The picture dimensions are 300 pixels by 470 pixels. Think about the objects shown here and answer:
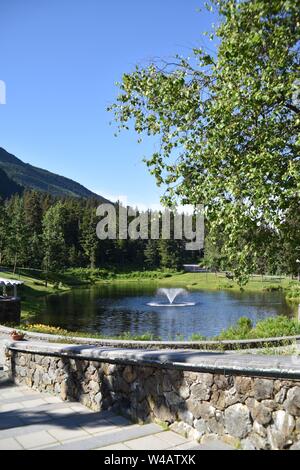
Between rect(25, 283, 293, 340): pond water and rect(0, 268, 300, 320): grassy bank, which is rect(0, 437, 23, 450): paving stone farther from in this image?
rect(0, 268, 300, 320): grassy bank

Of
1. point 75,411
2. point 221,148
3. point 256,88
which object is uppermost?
point 256,88

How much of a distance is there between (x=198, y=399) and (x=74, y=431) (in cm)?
185

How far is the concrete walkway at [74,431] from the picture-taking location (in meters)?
5.30

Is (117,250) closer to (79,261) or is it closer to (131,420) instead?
(79,261)

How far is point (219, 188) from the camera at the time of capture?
9211mm

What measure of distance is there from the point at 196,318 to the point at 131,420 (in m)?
28.9

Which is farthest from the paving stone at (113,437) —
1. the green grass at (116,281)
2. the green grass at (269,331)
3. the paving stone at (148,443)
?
the green grass at (116,281)

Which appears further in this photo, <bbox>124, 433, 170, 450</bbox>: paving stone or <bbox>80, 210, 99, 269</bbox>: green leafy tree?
<bbox>80, 210, 99, 269</bbox>: green leafy tree

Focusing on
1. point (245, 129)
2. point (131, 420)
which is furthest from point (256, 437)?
point (245, 129)

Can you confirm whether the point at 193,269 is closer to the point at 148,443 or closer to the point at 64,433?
the point at 64,433

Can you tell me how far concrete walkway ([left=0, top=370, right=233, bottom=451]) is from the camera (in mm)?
5301

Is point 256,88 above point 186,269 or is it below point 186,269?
above

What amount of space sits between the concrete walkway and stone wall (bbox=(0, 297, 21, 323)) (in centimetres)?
1703

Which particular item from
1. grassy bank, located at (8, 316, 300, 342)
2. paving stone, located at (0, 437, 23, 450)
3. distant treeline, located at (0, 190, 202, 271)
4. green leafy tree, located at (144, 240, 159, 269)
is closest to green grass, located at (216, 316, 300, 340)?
grassy bank, located at (8, 316, 300, 342)
